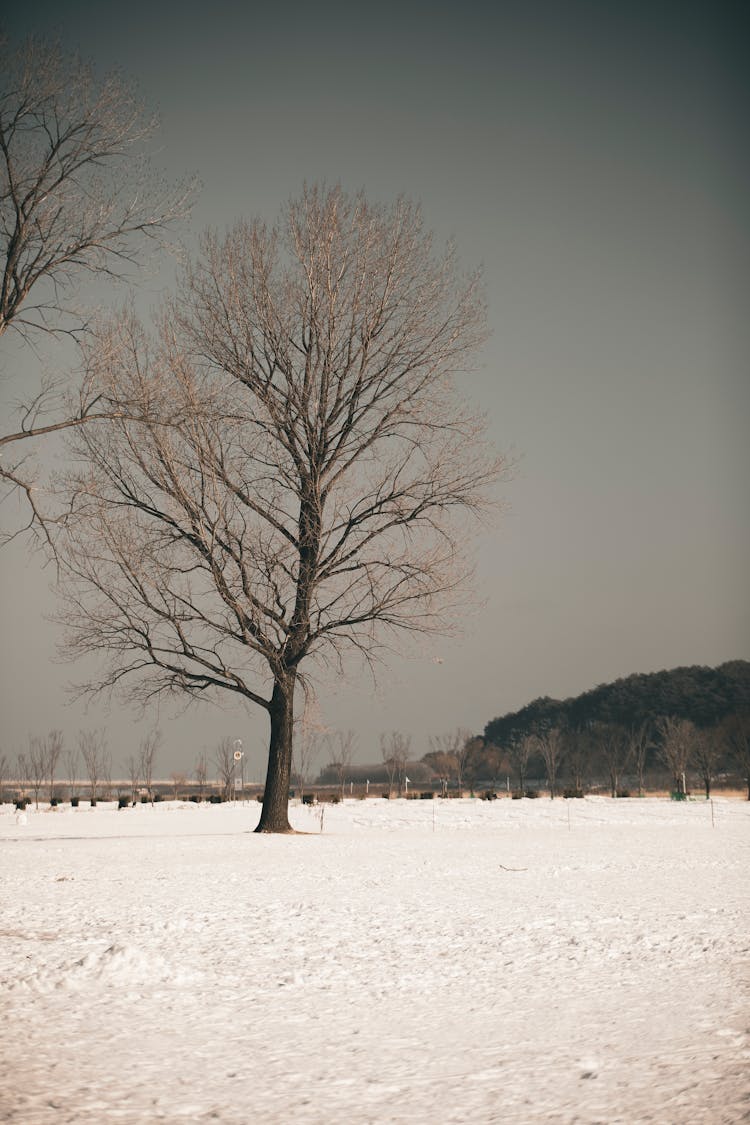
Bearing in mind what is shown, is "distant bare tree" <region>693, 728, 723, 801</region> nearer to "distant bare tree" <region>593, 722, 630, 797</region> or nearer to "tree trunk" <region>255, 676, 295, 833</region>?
"distant bare tree" <region>593, 722, 630, 797</region>

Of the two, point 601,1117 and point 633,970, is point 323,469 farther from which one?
point 601,1117

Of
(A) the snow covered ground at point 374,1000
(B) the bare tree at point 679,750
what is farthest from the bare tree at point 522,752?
(A) the snow covered ground at point 374,1000

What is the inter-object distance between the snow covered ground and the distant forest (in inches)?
4191

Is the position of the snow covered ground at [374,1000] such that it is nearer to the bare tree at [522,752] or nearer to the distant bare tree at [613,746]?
the distant bare tree at [613,746]

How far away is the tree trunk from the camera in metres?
19.9

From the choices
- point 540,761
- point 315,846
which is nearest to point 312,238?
point 315,846

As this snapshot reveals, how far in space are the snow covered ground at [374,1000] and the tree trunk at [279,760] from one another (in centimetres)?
853

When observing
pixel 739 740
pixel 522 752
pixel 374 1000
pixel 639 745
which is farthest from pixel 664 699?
pixel 374 1000

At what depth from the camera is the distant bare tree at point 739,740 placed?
68.3 metres

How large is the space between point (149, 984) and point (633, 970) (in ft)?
9.93

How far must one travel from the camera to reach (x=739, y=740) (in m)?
74.0

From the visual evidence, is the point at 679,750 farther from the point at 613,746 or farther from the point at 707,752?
the point at 613,746

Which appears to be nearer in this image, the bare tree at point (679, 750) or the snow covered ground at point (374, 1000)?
the snow covered ground at point (374, 1000)

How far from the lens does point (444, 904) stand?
9195 millimetres
